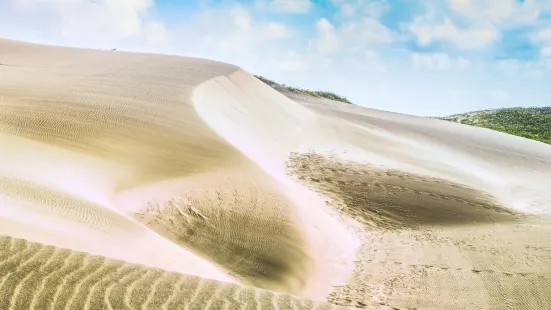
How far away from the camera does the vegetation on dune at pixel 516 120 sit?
36.0 metres

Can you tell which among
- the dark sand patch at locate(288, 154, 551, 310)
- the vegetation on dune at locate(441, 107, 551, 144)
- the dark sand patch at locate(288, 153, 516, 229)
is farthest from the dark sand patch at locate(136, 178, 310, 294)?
the vegetation on dune at locate(441, 107, 551, 144)

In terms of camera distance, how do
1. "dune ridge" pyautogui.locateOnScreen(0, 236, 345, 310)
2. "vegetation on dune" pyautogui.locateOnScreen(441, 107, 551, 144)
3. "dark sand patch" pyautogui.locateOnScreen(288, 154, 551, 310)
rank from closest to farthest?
"dune ridge" pyautogui.locateOnScreen(0, 236, 345, 310) < "dark sand patch" pyautogui.locateOnScreen(288, 154, 551, 310) < "vegetation on dune" pyautogui.locateOnScreen(441, 107, 551, 144)

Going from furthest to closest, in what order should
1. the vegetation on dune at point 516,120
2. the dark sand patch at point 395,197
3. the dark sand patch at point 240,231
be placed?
1. the vegetation on dune at point 516,120
2. the dark sand patch at point 395,197
3. the dark sand patch at point 240,231

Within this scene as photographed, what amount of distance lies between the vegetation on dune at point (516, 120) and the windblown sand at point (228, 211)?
19.3 meters

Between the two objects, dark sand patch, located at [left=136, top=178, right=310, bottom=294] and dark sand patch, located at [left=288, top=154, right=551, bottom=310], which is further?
dark sand patch, located at [left=136, top=178, right=310, bottom=294]

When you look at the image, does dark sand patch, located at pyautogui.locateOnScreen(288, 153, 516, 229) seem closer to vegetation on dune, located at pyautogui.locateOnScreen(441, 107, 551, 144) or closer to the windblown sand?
the windblown sand

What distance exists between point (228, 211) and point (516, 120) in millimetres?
38161

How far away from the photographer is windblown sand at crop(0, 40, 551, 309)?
4.09 metres

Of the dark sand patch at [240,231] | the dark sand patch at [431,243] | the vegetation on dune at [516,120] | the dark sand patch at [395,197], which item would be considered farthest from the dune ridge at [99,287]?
the vegetation on dune at [516,120]

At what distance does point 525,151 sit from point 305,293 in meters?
17.9

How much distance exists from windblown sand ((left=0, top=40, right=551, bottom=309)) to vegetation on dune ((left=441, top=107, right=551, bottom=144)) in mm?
19313

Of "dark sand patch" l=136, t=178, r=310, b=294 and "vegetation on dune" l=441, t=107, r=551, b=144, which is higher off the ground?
"vegetation on dune" l=441, t=107, r=551, b=144

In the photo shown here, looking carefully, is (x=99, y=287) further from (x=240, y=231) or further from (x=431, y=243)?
(x=431, y=243)

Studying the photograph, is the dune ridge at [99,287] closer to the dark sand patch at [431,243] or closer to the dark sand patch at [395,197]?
the dark sand patch at [431,243]
